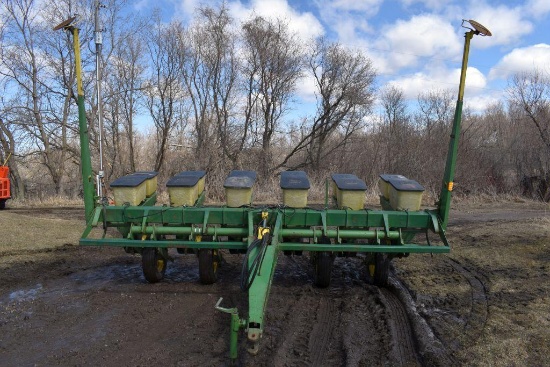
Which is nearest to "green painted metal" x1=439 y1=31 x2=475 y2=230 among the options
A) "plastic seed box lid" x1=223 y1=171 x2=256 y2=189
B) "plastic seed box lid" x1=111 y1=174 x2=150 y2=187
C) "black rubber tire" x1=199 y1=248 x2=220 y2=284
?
"plastic seed box lid" x1=223 y1=171 x2=256 y2=189

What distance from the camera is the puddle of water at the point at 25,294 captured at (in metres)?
6.17

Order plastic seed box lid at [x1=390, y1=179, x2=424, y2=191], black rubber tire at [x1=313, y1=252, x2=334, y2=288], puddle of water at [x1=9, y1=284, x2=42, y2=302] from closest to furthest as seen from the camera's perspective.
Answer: puddle of water at [x1=9, y1=284, x2=42, y2=302]
black rubber tire at [x1=313, y1=252, x2=334, y2=288]
plastic seed box lid at [x1=390, y1=179, x2=424, y2=191]

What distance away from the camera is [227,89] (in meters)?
24.6

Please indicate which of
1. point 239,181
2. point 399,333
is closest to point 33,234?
point 239,181

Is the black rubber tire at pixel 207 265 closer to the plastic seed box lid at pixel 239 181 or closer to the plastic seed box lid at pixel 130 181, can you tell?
the plastic seed box lid at pixel 239 181

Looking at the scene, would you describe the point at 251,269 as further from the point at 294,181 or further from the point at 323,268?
the point at 294,181

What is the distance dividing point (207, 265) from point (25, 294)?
257 cm

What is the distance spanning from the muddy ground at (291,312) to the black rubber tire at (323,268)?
0.13 m

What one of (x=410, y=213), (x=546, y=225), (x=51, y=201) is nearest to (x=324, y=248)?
(x=410, y=213)

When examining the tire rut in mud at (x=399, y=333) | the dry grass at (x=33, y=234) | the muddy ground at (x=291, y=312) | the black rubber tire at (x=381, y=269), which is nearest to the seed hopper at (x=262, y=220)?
the black rubber tire at (x=381, y=269)

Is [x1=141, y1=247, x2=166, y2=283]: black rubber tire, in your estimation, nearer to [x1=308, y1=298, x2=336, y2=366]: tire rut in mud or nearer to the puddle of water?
the puddle of water

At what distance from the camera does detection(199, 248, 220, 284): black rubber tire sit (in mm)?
6484

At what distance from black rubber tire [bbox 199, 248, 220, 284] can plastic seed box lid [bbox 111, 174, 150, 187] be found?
136 cm

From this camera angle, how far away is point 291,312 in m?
5.61
